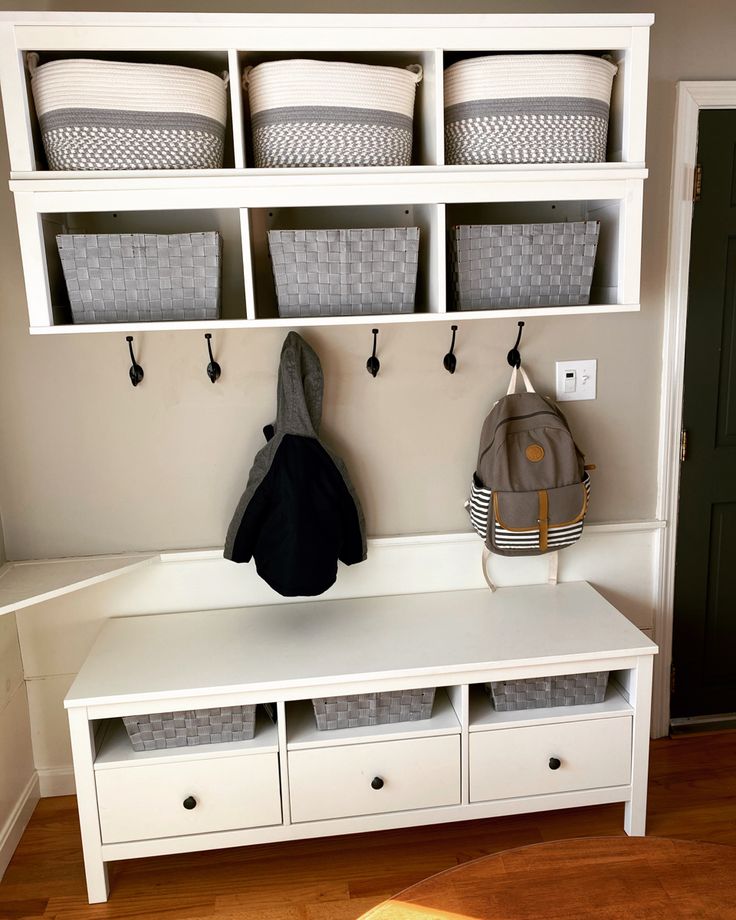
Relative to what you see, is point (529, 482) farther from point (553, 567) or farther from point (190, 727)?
point (190, 727)

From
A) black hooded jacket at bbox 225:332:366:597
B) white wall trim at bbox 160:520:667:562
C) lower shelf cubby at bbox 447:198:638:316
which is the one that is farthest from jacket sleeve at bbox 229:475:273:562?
lower shelf cubby at bbox 447:198:638:316

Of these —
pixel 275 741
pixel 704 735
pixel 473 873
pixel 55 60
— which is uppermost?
pixel 55 60

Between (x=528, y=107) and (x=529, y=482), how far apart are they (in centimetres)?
97

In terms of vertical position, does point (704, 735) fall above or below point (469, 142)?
below

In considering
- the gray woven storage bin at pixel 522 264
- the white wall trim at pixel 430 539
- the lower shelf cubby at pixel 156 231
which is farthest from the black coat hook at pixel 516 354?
the lower shelf cubby at pixel 156 231

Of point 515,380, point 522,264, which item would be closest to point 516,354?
point 515,380

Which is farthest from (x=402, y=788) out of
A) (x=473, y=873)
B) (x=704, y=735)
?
(x=704, y=735)

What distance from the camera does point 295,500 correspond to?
2100 mm

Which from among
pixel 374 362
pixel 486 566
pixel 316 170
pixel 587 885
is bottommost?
pixel 587 885

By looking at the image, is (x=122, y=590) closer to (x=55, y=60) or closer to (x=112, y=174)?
(x=112, y=174)

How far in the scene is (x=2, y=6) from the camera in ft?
6.63

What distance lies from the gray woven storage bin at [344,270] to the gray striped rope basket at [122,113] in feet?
0.95

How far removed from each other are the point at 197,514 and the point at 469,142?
1242 millimetres

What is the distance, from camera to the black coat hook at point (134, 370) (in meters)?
→ 2.18
